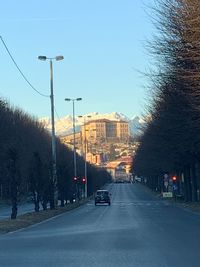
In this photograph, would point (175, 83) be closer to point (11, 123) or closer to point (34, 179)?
point (34, 179)

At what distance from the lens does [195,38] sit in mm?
28859

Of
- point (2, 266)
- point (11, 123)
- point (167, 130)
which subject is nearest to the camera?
point (2, 266)

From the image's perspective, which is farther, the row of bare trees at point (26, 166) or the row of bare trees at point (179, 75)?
the row of bare trees at point (26, 166)

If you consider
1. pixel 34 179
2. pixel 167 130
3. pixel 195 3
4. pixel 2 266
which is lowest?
pixel 2 266

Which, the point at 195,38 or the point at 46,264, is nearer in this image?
the point at 46,264

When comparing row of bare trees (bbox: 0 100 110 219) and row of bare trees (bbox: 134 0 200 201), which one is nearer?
row of bare trees (bbox: 134 0 200 201)

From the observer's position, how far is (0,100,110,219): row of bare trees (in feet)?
128

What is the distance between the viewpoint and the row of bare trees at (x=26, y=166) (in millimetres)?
38969

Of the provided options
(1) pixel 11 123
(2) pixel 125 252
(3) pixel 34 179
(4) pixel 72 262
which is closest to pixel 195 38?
(2) pixel 125 252

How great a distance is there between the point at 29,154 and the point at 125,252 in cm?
6832

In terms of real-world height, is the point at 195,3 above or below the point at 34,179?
above

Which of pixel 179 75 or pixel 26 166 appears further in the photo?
pixel 26 166

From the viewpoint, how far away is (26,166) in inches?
2990

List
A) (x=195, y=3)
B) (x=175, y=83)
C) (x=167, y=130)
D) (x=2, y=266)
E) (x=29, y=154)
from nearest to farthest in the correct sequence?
(x=2, y=266)
(x=195, y=3)
(x=175, y=83)
(x=167, y=130)
(x=29, y=154)
